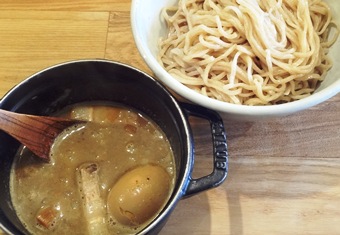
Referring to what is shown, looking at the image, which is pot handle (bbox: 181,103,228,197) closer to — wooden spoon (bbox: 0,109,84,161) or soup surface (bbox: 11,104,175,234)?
soup surface (bbox: 11,104,175,234)

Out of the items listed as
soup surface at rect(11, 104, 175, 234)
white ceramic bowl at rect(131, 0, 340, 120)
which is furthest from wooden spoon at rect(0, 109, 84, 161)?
white ceramic bowl at rect(131, 0, 340, 120)

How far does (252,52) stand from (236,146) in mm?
221

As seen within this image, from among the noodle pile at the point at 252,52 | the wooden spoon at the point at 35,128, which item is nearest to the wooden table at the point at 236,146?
the noodle pile at the point at 252,52

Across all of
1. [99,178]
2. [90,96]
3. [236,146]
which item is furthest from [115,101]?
[236,146]

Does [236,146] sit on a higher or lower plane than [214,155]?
lower

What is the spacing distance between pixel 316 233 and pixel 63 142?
579 millimetres

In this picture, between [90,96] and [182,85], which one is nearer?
[182,85]

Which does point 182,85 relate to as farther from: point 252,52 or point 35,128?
point 35,128

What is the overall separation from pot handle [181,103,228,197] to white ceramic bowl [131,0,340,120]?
2 centimetres

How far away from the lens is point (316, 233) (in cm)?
106

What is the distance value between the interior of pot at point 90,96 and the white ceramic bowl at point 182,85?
0.10 feet

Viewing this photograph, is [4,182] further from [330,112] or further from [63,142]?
[330,112]

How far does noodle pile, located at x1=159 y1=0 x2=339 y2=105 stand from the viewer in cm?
108

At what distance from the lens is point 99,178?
104 cm
